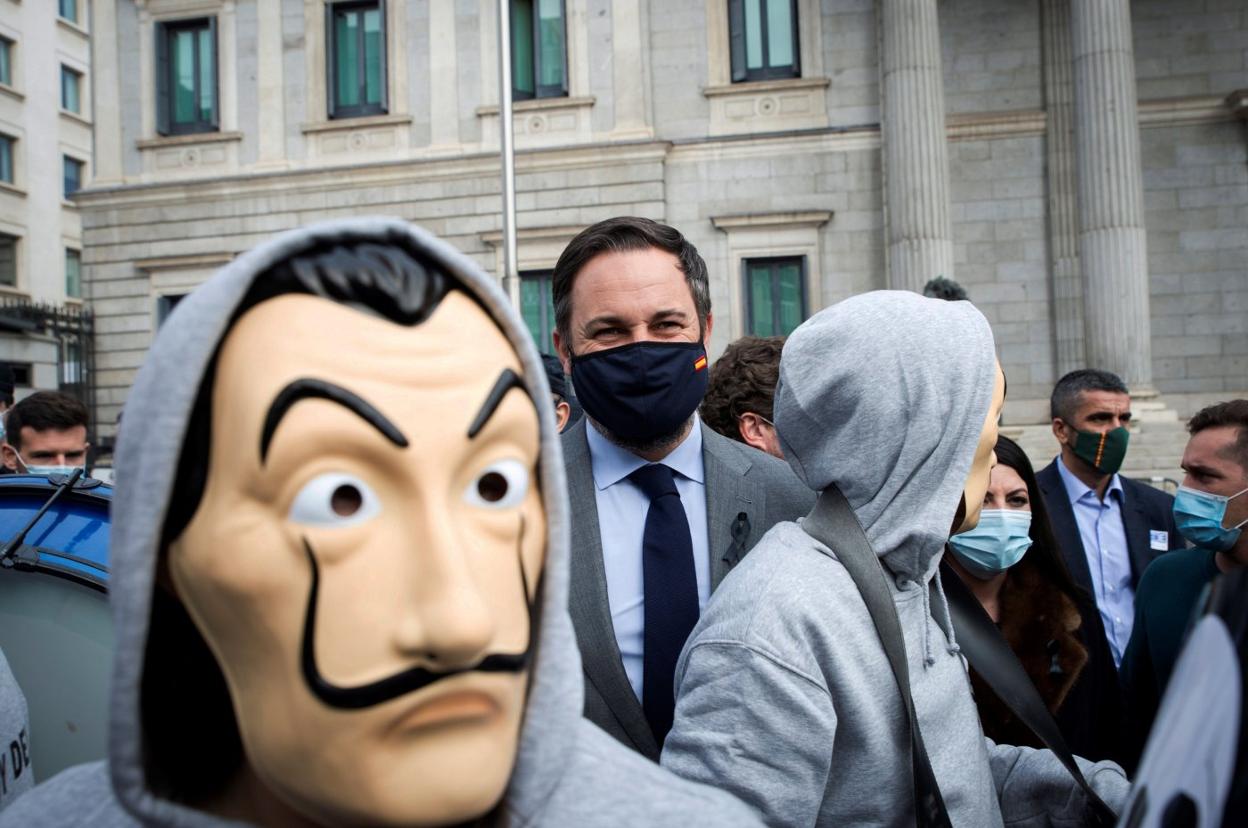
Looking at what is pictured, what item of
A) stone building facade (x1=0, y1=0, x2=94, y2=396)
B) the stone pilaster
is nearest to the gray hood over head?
the stone pilaster

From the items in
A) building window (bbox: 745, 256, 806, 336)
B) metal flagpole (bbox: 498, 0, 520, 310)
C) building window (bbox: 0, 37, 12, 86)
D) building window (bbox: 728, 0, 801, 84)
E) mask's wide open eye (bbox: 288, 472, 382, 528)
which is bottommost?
mask's wide open eye (bbox: 288, 472, 382, 528)

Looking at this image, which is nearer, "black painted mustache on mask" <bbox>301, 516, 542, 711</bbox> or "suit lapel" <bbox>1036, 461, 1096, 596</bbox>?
"black painted mustache on mask" <bbox>301, 516, 542, 711</bbox>

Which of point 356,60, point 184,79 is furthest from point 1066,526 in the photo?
point 184,79

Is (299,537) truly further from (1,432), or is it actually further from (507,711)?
(1,432)

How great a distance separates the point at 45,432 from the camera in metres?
4.78

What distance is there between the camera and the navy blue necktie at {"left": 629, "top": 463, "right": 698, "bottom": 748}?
2152mm

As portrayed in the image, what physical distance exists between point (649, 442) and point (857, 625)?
0.89 m

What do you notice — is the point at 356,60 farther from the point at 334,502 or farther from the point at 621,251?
the point at 334,502

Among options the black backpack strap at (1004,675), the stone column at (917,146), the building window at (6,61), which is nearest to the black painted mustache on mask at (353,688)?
the black backpack strap at (1004,675)

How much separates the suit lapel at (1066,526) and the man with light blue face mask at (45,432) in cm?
453

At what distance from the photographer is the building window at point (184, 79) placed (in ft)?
58.8

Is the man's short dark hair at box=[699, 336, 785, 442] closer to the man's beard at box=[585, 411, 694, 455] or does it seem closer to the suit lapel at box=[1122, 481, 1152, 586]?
the man's beard at box=[585, 411, 694, 455]

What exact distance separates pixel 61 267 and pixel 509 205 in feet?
87.4

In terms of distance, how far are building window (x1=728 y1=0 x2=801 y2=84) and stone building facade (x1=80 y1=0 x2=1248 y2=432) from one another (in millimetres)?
37
